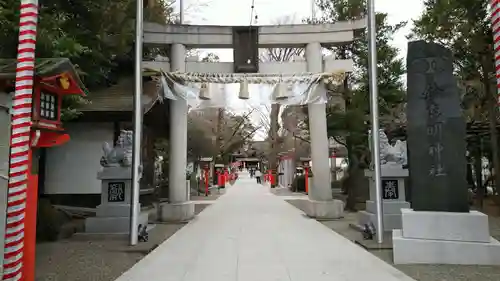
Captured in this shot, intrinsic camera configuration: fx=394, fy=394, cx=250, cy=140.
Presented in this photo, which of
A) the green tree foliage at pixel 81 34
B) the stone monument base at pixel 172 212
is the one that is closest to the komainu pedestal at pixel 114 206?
the green tree foliage at pixel 81 34

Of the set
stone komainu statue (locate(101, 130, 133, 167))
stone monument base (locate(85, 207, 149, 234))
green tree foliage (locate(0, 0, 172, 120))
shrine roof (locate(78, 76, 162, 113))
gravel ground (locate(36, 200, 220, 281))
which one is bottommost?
gravel ground (locate(36, 200, 220, 281))

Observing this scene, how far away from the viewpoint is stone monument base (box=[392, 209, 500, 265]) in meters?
6.54

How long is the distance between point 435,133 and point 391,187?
11.7 ft

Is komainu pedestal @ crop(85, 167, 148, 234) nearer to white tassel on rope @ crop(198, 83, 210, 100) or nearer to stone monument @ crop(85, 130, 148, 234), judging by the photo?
stone monument @ crop(85, 130, 148, 234)

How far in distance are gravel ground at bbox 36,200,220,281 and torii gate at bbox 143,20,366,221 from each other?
303 centimetres

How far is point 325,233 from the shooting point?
10102mm

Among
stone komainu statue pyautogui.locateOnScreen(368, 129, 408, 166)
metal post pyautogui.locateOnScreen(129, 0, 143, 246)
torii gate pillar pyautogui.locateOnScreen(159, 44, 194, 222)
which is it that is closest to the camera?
metal post pyautogui.locateOnScreen(129, 0, 143, 246)

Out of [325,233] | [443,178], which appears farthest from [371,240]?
[443,178]

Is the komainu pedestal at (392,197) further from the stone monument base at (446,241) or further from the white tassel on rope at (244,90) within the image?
the white tassel on rope at (244,90)

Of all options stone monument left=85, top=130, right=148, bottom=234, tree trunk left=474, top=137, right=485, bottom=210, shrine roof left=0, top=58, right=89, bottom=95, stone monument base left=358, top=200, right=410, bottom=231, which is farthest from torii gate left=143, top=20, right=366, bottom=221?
tree trunk left=474, top=137, right=485, bottom=210

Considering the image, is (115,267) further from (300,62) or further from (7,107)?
(300,62)

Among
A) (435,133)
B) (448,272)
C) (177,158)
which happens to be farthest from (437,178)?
(177,158)

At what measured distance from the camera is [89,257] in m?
7.48

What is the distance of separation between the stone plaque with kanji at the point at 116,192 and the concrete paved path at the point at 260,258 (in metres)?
1.75
